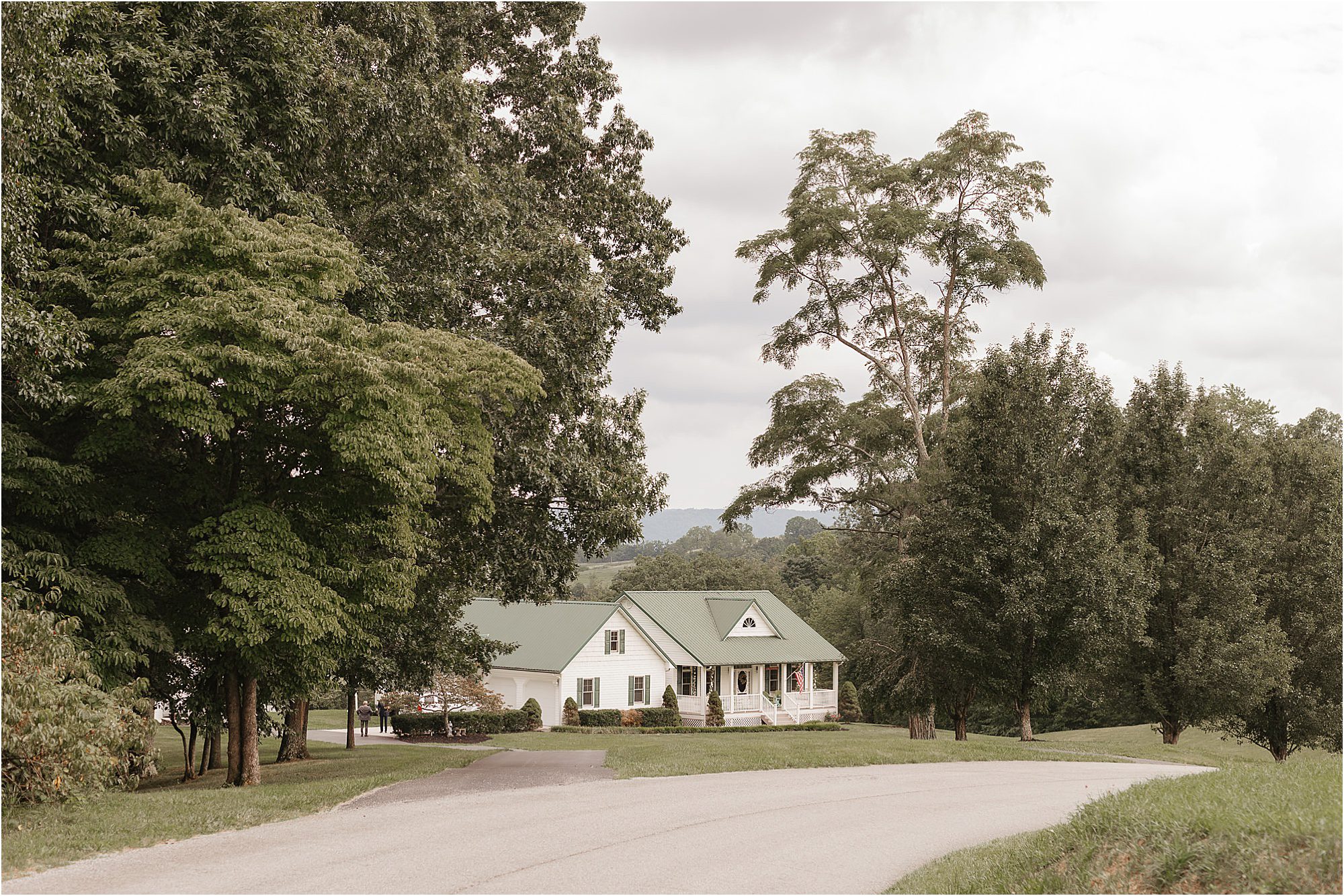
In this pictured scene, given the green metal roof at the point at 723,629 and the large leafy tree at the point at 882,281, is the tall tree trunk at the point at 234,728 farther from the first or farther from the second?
the green metal roof at the point at 723,629

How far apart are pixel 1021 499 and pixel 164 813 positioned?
61.1ft

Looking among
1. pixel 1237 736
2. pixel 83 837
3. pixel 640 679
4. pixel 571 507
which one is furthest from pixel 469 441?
pixel 640 679

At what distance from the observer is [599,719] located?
4106 cm

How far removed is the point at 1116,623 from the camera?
22.8m

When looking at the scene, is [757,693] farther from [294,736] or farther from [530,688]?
[294,736]

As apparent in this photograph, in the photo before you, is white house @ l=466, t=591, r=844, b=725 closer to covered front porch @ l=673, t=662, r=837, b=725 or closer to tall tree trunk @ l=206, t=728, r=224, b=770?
covered front porch @ l=673, t=662, r=837, b=725

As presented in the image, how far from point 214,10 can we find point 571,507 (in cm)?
1038

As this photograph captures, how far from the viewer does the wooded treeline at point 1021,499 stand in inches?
906

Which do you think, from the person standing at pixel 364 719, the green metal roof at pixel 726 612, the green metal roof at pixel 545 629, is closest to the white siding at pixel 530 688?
the green metal roof at pixel 545 629

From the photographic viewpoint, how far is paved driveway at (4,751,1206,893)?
28.9 ft

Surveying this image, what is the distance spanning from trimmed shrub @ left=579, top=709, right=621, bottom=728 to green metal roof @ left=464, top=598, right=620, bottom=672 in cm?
220

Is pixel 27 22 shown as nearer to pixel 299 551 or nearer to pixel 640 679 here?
pixel 299 551

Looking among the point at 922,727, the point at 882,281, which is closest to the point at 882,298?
the point at 882,281

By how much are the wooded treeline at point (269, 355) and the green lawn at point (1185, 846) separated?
8.98 metres
